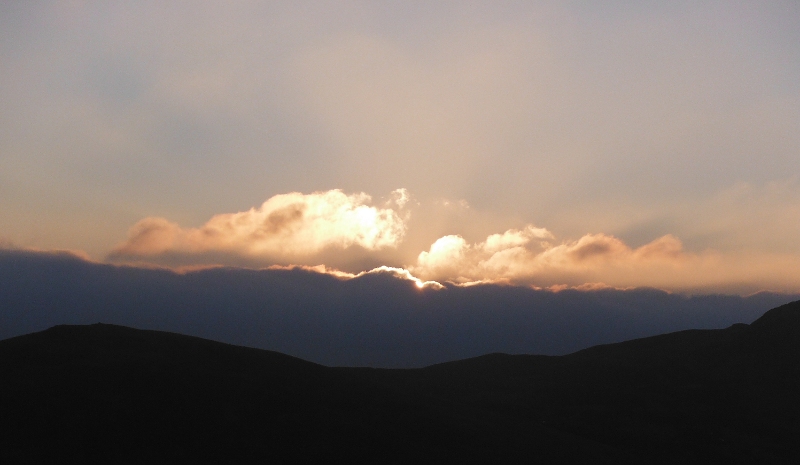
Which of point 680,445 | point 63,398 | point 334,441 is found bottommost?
point 680,445

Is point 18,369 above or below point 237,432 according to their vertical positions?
above

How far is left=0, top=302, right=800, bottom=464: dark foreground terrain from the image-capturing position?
3381 cm

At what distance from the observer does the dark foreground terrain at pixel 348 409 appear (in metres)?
33.8

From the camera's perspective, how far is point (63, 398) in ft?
117

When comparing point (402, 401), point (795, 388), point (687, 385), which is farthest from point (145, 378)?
point (795, 388)

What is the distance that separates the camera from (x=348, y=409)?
135 feet

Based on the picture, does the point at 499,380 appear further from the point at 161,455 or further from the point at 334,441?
the point at 161,455

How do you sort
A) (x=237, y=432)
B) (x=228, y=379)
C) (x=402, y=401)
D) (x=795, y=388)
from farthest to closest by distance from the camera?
(x=795, y=388) < (x=402, y=401) < (x=228, y=379) < (x=237, y=432)

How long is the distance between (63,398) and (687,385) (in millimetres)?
53680

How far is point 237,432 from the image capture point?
1391 inches

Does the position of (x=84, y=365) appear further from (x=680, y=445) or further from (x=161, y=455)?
(x=680, y=445)

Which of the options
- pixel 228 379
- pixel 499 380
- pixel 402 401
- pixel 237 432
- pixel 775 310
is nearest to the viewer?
pixel 237 432

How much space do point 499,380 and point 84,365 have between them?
136 ft

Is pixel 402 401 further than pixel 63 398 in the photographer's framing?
Yes
